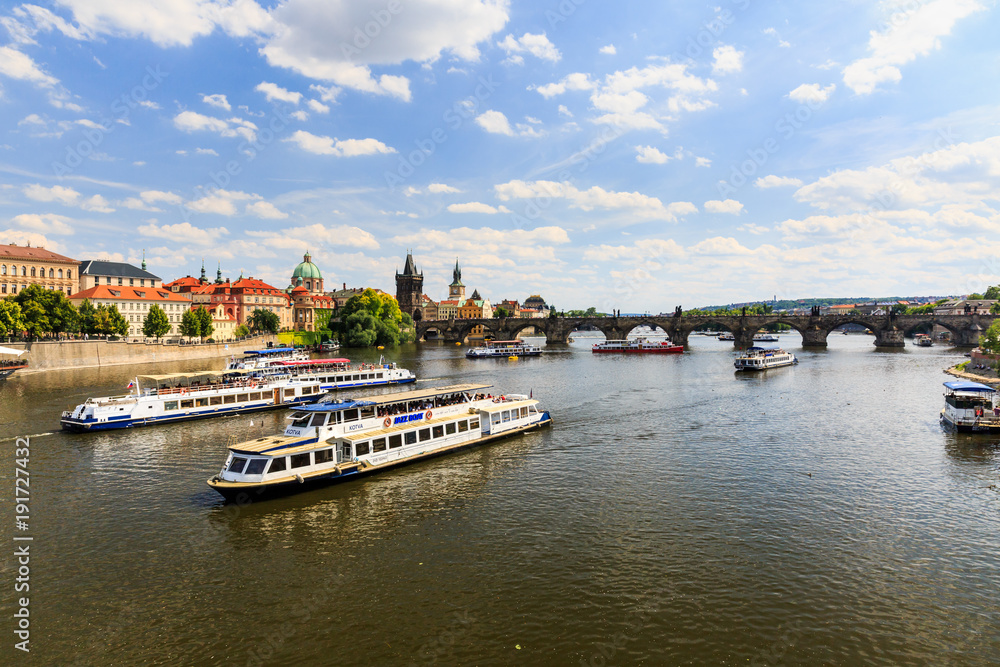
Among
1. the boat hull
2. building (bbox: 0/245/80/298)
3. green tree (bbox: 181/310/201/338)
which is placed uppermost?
building (bbox: 0/245/80/298)

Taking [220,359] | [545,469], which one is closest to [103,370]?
[220,359]

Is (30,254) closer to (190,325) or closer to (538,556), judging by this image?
(190,325)

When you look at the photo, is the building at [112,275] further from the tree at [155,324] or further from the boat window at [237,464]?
the boat window at [237,464]

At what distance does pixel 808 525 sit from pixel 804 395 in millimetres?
47953

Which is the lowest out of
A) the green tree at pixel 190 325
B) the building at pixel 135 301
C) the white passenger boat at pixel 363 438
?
the white passenger boat at pixel 363 438

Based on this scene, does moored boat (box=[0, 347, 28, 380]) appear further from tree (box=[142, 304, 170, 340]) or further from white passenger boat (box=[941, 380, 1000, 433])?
white passenger boat (box=[941, 380, 1000, 433])

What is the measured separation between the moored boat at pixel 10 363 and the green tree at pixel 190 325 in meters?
48.3

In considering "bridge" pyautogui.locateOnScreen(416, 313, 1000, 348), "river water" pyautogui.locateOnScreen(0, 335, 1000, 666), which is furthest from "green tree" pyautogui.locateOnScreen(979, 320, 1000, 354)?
"bridge" pyautogui.locateOnScreen(416, 313, 1000, 348)

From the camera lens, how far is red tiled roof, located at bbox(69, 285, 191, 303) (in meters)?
132

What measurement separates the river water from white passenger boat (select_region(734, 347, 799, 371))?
51599 mm

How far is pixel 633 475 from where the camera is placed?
34.6 meters

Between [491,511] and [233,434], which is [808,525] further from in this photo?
[233,434]

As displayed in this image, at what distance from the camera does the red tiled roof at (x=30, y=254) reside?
126 metres

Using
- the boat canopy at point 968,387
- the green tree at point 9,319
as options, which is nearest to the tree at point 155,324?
the green tree at point 9,319
